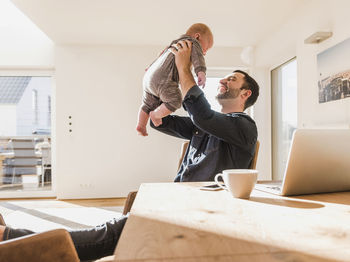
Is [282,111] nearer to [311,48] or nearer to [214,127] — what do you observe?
[311,48]

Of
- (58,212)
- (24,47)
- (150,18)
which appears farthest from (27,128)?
(150,18)

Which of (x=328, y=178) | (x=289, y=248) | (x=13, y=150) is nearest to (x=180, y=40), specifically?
(x=328, y=178)

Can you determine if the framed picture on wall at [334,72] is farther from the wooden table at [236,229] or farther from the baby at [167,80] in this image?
the wooden table at [236,229]

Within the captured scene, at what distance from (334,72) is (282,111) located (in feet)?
5.49

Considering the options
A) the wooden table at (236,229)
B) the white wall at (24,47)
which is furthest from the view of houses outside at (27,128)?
the wooden table at (236,229)

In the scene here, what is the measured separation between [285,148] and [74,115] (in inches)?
128

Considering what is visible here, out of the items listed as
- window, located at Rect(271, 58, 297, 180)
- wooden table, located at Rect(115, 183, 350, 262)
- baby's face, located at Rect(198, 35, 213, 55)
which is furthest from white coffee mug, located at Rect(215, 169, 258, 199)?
window, located at Rect(271, 58, 297, 180)

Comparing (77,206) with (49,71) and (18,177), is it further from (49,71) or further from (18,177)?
(49,71)

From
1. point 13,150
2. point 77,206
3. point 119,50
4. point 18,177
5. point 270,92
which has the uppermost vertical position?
point 119,50

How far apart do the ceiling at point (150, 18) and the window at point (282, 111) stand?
2.03 ft

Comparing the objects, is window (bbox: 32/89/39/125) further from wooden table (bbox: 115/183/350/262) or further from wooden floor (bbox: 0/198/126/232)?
wooden table (bbox: 115/183/350/262)

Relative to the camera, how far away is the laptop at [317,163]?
2.86ft

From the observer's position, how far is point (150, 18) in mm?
3691

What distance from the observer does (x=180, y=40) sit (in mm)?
1797
